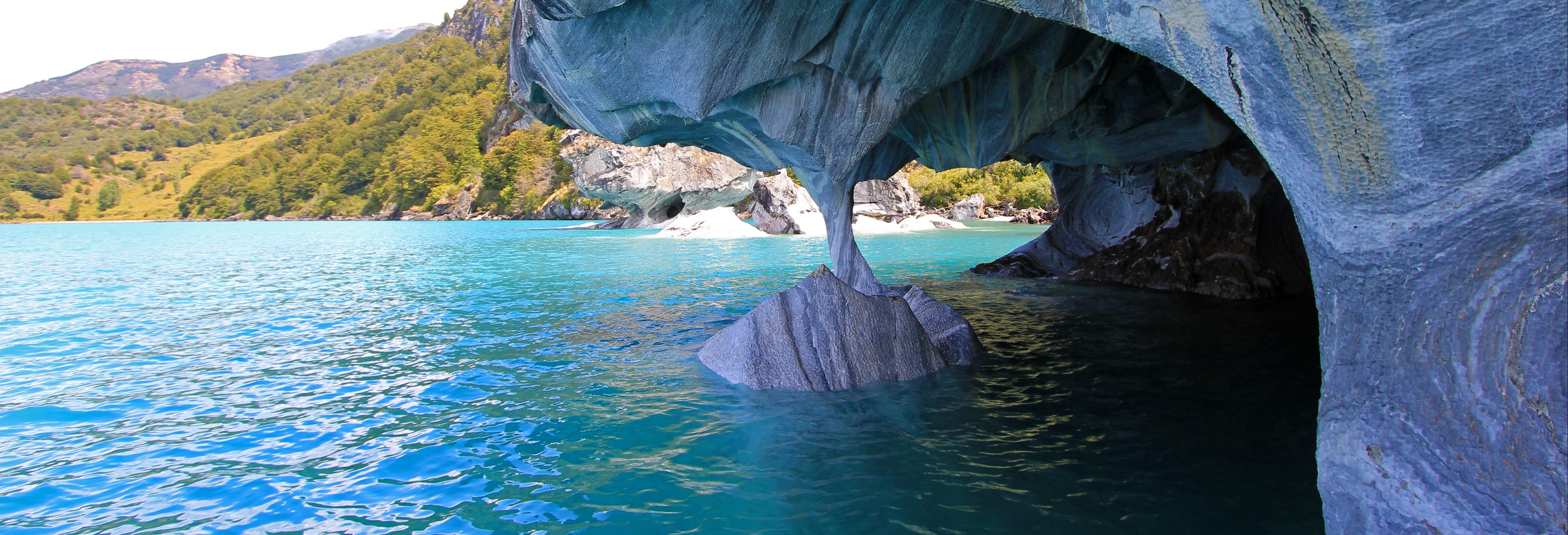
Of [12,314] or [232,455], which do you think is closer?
[232,455]

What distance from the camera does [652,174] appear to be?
38.6m

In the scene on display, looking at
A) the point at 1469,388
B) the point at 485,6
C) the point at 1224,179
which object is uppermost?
the point at 485,6

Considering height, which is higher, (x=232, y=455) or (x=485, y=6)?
(x=485, y=6)

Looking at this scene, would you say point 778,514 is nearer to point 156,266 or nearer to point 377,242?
point 156,266

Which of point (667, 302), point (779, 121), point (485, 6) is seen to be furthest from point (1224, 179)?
point (485, 6)

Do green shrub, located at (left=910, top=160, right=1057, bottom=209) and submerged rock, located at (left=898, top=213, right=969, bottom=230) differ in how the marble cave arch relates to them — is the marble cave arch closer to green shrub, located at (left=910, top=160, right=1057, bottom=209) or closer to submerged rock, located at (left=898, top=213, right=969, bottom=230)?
submerged rock, located at (left=898, top=213, right=969, bottom=230)

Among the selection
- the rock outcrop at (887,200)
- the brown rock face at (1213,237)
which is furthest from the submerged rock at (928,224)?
the brown rock face at (1213,237)

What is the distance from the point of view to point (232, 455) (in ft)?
15.7

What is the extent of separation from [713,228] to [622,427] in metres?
28.5

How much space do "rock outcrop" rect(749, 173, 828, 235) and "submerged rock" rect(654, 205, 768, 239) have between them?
0.71m

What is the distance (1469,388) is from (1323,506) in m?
0.63

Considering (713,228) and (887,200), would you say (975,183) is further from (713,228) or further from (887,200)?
(713,228)

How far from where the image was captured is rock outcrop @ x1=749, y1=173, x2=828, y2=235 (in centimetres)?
3366

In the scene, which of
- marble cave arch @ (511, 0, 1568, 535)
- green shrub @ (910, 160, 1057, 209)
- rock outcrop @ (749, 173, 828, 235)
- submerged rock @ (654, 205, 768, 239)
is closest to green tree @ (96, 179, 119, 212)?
submerged rock @ (654, 205, 768, 239)
